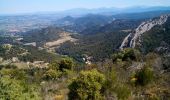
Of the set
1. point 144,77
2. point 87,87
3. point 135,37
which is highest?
point 144,77

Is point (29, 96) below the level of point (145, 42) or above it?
above

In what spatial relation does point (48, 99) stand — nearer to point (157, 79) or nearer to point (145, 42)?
point (157, 79)

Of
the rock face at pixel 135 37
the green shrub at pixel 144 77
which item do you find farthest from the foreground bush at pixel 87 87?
the rock face at pixel 135 37

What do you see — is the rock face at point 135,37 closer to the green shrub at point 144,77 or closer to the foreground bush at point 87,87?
the green shrub at point 144,77

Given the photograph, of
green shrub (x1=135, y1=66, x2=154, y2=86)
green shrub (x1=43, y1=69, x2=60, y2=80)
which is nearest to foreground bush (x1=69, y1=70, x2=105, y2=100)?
green shrub (x1=135, y1=66, x2=154, y2=86)

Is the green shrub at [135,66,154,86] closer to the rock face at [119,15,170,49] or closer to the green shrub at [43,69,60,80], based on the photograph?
the green shrub at [43,69,60,80]

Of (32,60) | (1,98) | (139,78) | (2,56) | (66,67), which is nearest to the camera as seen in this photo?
(1,98)

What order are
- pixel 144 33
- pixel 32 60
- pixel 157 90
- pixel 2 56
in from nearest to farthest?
1. pixel 157 90
2. pixel 144 33
3. pixel 32 60
4. pixel 2 56

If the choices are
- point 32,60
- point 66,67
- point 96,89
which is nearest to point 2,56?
point 32,60

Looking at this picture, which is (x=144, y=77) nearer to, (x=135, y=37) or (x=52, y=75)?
(x=52, y=75)

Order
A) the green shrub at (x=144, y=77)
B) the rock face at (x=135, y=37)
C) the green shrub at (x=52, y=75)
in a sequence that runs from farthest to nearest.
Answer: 1. the rock face at (x=135, y=37)
2. the green shrub at (x=52, y=75)
3. the green shrub at (x=144, y=77)

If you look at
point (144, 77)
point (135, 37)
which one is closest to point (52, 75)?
point (144, 77)
